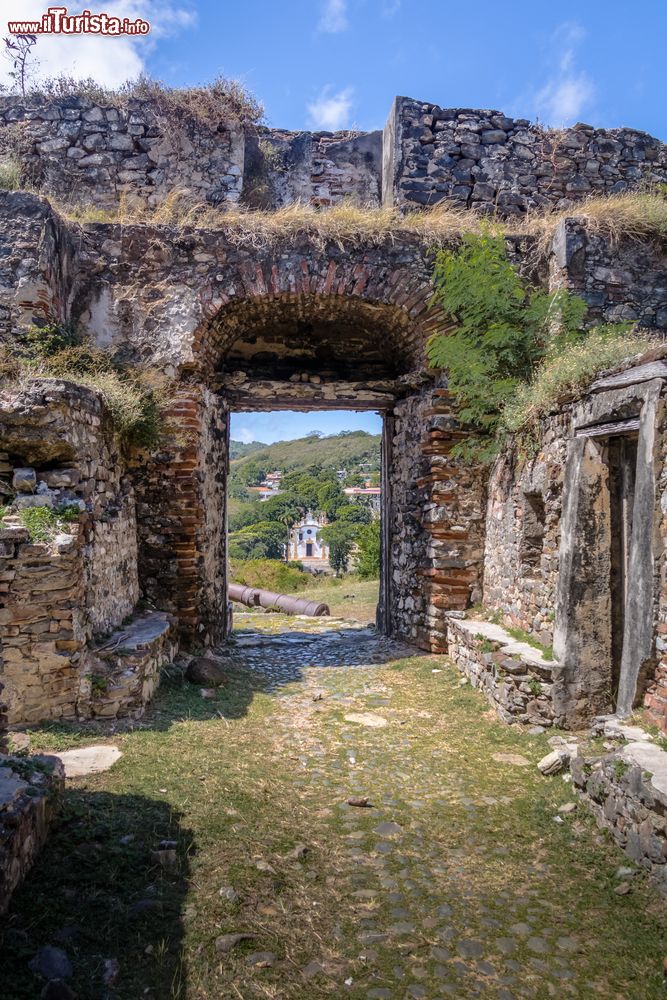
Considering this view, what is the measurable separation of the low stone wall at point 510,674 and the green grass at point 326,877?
0.85ft

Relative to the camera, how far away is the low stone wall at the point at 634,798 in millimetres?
3039

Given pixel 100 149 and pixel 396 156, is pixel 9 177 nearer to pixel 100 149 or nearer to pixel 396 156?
pixel 100 149

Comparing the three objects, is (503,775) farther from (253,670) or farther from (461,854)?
(253,670)

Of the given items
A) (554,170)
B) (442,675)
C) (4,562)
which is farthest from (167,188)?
(442,675)

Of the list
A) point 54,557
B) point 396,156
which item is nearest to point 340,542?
point 396,156

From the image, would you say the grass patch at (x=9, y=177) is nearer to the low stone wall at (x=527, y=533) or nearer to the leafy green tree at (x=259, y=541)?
the low stone wall at (x=527, y=533)

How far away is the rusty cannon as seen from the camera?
11773 mm

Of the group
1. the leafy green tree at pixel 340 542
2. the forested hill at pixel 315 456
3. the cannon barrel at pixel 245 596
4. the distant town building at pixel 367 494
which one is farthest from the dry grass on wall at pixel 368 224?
the forested hill at pixel 315 456

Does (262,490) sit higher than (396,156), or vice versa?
(396,156)

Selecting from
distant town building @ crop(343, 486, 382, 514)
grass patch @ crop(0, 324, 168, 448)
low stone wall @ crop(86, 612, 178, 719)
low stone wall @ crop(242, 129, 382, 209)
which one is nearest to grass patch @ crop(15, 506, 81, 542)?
low stone wall @ crop(86, 612, 178, 719)

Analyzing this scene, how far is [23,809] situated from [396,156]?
8.97 m

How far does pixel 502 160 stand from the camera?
923cm

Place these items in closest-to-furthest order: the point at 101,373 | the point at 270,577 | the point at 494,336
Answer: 1. the point at 494,336
2. the point at 101,373
3. the point at 270,577

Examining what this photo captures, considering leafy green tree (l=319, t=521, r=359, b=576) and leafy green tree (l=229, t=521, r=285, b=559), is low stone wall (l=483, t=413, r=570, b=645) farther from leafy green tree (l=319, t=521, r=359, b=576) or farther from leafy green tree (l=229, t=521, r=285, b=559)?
leafy green tree (l=229, t=521, r=285, b=559)
